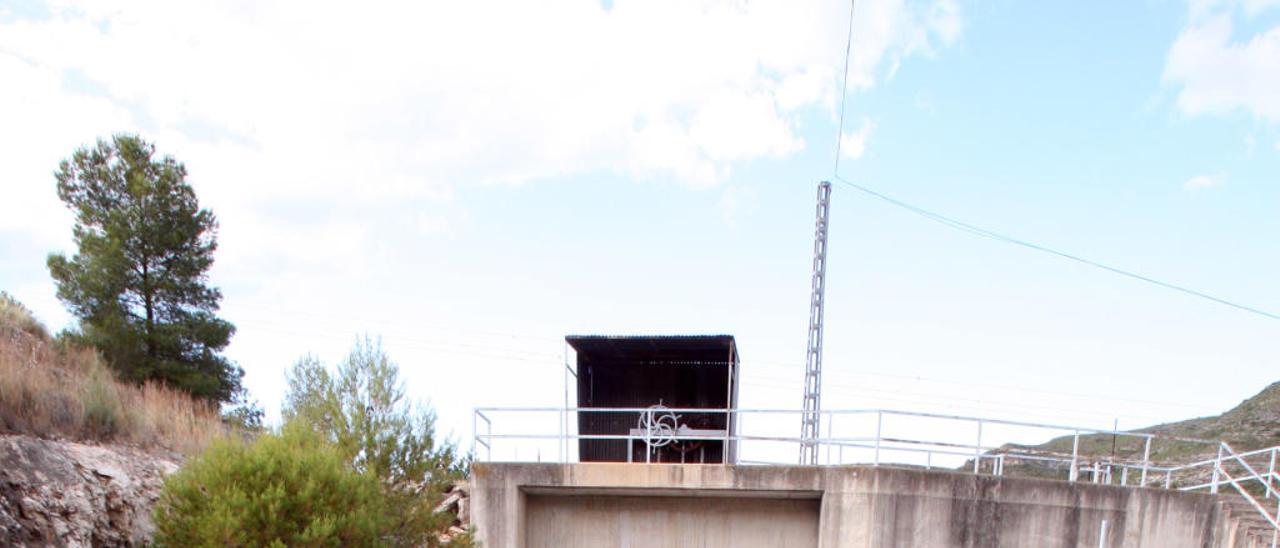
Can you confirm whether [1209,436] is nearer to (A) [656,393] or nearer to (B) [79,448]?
(A) [656,393]

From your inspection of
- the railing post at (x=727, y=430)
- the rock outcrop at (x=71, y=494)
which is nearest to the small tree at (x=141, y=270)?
the rock outcrop at (x=71, y=494)

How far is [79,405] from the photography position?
13.1 m

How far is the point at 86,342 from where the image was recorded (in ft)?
66.8

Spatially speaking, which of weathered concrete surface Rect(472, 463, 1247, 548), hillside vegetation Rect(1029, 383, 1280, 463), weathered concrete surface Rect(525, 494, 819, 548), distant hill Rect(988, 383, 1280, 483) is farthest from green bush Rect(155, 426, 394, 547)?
hillside vegetation Rect(1029, 383, 1280, 463)

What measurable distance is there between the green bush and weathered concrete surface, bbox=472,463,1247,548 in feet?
11.7

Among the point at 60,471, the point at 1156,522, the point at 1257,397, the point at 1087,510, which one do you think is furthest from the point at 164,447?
the point at 1257,397

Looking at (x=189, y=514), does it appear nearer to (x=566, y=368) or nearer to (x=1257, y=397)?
(x=566, y=368)

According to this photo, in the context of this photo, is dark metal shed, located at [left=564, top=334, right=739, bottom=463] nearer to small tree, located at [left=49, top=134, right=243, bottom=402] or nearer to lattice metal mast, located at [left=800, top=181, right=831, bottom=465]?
lattice metal mast, located at [left=800, top=181, right=831, bottom=465]

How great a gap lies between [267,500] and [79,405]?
534cm

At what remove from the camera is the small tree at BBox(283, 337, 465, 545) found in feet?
39.8

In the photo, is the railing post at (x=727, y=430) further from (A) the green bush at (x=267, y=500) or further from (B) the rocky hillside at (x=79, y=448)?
(B) the rocky hillside at (x=79, y=448)

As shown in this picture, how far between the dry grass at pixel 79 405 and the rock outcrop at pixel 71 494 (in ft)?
2.46

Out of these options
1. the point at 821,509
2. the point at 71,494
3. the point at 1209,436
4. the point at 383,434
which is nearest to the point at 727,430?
the point at 821,509

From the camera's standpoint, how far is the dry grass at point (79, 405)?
1212cm
